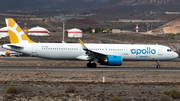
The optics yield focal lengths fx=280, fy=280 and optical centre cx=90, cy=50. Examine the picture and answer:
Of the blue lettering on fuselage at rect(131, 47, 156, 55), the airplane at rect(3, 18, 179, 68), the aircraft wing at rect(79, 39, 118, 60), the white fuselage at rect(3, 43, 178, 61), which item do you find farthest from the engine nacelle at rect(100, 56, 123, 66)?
the blue lettering on fuselage at rect(131, 47, 156, 55)

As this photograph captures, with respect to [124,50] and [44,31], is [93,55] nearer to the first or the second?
[124,50]

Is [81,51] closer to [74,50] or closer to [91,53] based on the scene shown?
[74,50]

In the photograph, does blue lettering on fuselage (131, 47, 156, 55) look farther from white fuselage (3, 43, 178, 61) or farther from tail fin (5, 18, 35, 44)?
tail fin (5, 18, 35, 44)

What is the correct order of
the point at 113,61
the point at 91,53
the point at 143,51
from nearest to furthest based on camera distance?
the point at 113,61
the point at 91,53
the point at 143,51

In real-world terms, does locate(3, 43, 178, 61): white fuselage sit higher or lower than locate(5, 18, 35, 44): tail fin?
lower

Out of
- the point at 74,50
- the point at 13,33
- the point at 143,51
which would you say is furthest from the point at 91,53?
the point at 13,33

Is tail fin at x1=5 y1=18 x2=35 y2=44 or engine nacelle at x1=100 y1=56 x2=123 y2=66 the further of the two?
tail fin at x1=5 y1=18 x2=35 y2=44

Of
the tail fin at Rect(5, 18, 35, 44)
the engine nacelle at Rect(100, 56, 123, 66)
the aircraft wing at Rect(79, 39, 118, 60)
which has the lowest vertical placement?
the engine nacelle at Rect(100, 56, 123, 66)

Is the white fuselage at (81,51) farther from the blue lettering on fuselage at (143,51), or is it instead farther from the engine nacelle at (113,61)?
the engine nacelle at (113,61)

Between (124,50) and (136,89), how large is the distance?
60.4 feet

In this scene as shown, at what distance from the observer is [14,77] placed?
94.3 feet

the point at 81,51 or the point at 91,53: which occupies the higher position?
the point at 81,51

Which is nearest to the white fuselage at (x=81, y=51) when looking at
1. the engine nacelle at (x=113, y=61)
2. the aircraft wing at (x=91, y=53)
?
the aircraft wing at (x=91, y=53)

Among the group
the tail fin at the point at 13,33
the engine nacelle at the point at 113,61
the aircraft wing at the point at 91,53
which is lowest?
the engine nacelle at the point at 113,61
